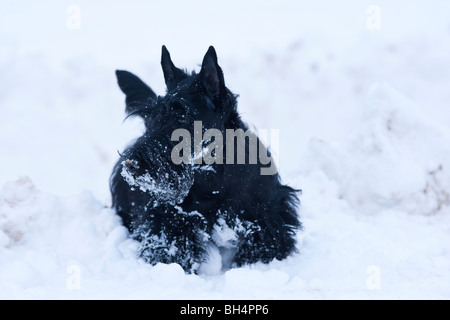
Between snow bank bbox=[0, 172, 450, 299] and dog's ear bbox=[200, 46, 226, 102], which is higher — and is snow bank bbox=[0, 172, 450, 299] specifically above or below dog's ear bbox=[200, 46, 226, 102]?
below

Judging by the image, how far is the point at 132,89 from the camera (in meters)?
3.80

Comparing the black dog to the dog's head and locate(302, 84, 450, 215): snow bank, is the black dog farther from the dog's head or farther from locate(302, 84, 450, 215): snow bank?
locate(302, 84, 450, 215): snow bank

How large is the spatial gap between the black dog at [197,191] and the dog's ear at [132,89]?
474mm

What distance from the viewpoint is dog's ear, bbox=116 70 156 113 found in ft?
12.4

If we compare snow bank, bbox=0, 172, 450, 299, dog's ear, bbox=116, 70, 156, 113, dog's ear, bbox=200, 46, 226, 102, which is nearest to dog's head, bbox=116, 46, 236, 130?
dog's ear, bbox=200, 46, 226, 102

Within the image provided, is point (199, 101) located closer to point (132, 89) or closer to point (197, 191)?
point (197, 191)

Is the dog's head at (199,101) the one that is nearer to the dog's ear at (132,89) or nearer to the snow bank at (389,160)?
the dog's ear at (132,89)

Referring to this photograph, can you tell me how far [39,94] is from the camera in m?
7.09

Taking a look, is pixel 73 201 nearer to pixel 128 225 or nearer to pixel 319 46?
pixel 128 225

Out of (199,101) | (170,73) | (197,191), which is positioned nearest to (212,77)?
(199,101)

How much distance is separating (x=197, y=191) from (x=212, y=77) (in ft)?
2.39

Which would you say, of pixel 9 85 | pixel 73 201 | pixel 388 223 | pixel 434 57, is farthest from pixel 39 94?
pixel 434 57

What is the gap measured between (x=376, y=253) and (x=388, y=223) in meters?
0.88

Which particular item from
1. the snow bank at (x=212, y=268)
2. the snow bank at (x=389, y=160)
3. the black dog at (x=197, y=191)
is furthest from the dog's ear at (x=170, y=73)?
the snow bank at (x=389, y=160)
